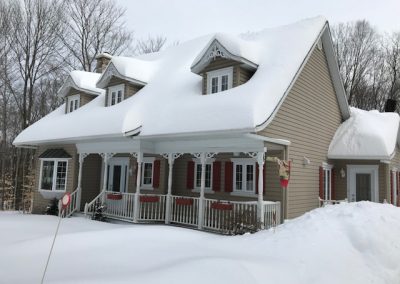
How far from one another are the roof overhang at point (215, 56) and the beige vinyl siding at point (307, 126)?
6.43 feet

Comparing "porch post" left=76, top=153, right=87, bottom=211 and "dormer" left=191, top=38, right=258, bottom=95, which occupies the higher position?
"dormer" left=191, top=38, right=258, bottom=95

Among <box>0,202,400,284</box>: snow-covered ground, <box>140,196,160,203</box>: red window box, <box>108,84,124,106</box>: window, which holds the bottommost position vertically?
<box>0,202,400,284</box>: snow-covered ground

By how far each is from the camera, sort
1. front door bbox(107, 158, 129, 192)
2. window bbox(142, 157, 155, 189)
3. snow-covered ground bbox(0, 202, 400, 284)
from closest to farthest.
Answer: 1. snow-covered ground bbox(0, 202, 400, 284)
2. window bbox(142, 157, 155, 189)
3. front door bbox(107, 158, 129, 192)

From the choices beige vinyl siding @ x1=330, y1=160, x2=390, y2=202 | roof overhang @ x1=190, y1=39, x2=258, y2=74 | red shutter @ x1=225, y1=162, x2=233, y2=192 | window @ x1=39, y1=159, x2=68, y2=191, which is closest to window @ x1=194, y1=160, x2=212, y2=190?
red shutter @ x1=225, y1=162, x2=233, y2=192

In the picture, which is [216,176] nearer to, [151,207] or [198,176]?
[198,176]

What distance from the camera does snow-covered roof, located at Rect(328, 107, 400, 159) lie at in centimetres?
1414

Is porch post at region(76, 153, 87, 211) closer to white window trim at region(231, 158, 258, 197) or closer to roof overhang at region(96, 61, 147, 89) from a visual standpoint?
Result: roof overhang at region(96, 61, 147, 89)

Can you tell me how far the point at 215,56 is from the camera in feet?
42.7

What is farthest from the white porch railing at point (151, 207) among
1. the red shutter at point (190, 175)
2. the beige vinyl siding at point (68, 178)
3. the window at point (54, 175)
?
the window at point (54, 175)

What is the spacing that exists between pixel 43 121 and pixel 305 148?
1422 centimetres

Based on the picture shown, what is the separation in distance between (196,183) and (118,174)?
4.43 metres

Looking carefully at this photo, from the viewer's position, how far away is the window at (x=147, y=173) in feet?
51.2

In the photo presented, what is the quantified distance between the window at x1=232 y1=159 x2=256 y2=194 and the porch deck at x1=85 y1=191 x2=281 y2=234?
5.08 ft

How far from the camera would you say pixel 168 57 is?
18859mm
